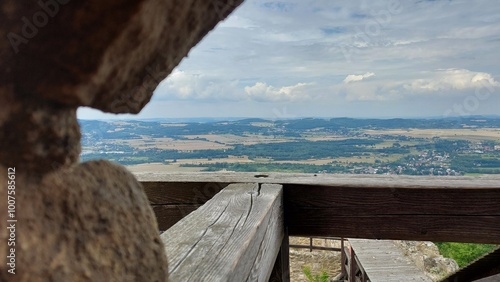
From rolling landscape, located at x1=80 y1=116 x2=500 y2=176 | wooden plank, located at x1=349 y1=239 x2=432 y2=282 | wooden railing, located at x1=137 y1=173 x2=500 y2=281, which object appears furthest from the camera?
rolling landscape, located at x1=80 y1=116 x2=500 y2=176

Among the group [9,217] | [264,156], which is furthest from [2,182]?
[264,156]

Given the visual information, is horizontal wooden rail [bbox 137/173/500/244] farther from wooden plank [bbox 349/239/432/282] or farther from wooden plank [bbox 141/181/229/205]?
wooden plank [bbox 349/239/432/282]

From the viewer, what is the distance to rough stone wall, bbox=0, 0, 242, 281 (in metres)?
0.56

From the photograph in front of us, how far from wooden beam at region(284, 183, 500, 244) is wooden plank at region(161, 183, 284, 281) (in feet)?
0.50

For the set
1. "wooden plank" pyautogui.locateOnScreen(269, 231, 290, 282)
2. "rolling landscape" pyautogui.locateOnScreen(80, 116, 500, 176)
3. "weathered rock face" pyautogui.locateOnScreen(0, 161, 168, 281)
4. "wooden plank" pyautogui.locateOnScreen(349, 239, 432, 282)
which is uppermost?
"weathered rock face" pyautogui.locateOnScreen(0, 161, 168, 281)

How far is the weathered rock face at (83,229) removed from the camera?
0.59 metres

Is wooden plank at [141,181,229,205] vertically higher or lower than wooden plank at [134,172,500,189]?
lower

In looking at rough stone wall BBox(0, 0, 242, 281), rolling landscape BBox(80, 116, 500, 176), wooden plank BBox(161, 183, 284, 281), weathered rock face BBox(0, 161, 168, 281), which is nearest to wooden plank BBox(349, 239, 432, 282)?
rolling landscape BBox(80, 116, 500, 176)

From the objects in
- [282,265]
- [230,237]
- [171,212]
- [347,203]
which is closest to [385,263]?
[282,265]

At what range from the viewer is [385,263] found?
20.9ft

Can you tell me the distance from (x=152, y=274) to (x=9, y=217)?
0.26m

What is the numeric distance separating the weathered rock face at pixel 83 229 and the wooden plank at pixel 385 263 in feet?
17.7

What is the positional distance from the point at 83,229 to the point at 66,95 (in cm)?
19

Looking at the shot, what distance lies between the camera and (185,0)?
610mm
